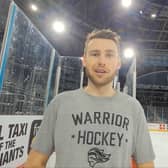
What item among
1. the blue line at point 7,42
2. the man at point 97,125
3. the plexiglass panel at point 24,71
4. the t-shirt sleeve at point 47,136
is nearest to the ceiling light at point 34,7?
the plexiglass panel at point 24,71

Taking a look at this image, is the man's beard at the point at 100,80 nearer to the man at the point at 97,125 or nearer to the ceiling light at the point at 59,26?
the man at the point at 97,125

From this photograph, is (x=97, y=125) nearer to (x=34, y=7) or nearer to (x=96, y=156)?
(x=96, y=156)

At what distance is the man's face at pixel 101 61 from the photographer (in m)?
0.69

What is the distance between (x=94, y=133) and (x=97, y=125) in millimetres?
26

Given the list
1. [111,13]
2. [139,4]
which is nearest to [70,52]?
[111,13]

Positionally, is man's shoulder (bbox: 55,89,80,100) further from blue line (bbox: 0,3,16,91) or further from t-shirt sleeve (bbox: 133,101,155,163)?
blue line (bbox: 0,3,16,91)

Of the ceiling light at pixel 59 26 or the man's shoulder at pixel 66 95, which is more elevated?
the ceiling light at pixel 59 26

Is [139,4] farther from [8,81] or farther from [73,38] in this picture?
[8,81]

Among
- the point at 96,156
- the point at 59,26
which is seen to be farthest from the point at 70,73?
the point at 96,156

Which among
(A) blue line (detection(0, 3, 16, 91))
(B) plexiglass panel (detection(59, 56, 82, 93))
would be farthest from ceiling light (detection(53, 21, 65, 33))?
(A) blue line (detection(0, 3, 16, 91))

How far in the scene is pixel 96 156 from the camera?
615 millimetres

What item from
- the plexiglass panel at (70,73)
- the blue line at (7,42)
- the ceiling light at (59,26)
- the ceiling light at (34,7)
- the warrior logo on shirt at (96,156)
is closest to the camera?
the warrior logo on shirt at (96,156)

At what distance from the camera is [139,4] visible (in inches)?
207

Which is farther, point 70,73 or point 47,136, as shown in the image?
point 70,73
